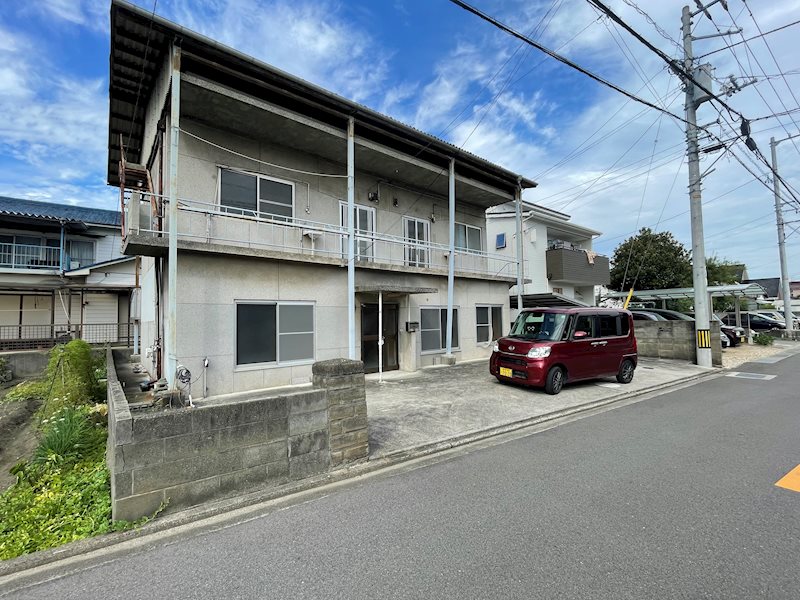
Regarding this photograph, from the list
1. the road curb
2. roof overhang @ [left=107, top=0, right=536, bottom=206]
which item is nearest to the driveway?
the road curb

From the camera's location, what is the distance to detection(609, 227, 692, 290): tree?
944 inches

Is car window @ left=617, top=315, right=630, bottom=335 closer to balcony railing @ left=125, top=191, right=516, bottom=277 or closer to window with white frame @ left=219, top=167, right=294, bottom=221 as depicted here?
balcony railing @ left=125, top=191, right=516, bottom=277

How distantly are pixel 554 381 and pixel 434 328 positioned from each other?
15.2 feet

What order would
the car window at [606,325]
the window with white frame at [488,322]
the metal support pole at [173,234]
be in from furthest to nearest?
the window with white frame at [488,322] < the car window at [606,325] < the metal support pole at [173,234]

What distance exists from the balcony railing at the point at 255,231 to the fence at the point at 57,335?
10.0 meters

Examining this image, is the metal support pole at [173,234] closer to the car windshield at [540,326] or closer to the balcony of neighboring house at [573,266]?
the car windshield at [540,326]

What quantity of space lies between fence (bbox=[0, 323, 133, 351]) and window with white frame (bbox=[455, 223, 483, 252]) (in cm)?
1443

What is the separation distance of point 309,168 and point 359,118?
74.5 inches

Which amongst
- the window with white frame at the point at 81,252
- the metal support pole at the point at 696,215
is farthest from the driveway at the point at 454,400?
the window with white frame at the point at 81,252

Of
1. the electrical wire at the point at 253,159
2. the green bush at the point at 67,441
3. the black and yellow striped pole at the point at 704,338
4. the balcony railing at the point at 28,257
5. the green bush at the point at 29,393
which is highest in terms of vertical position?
the electrical wire at the point at 253,159

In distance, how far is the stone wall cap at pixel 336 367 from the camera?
426 cm

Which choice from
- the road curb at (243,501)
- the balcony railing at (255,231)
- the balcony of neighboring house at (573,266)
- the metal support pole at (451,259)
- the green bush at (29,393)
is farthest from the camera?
the balcony of neighboring house at (573,266)

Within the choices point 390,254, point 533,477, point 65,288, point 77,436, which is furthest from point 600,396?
point 65,288

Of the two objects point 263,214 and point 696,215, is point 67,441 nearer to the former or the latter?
point 263,214
